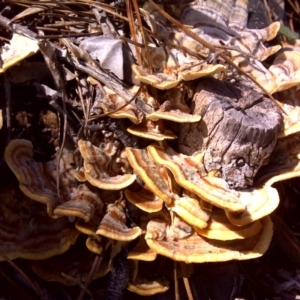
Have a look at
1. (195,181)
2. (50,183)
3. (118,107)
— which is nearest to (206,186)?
(195,181)

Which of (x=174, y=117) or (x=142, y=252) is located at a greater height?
(x=174, y=117)

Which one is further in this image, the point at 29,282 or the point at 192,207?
the point at 29,282

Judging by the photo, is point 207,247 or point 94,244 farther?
point 94,244

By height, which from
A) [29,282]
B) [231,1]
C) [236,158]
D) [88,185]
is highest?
[231,1]

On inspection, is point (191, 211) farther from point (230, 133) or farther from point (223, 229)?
point (230, 133)

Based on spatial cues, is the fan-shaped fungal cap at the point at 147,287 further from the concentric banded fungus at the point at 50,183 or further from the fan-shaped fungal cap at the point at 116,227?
the concentric banded fungus at the point at 50,183

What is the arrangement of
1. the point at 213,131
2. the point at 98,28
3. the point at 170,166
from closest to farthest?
the point at 170,166
the point at 213,131
the point at 98,28

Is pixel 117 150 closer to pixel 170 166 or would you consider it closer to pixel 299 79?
pixel 170 166

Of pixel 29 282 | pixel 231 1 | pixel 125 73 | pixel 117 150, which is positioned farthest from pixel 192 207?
pixel 231 1
